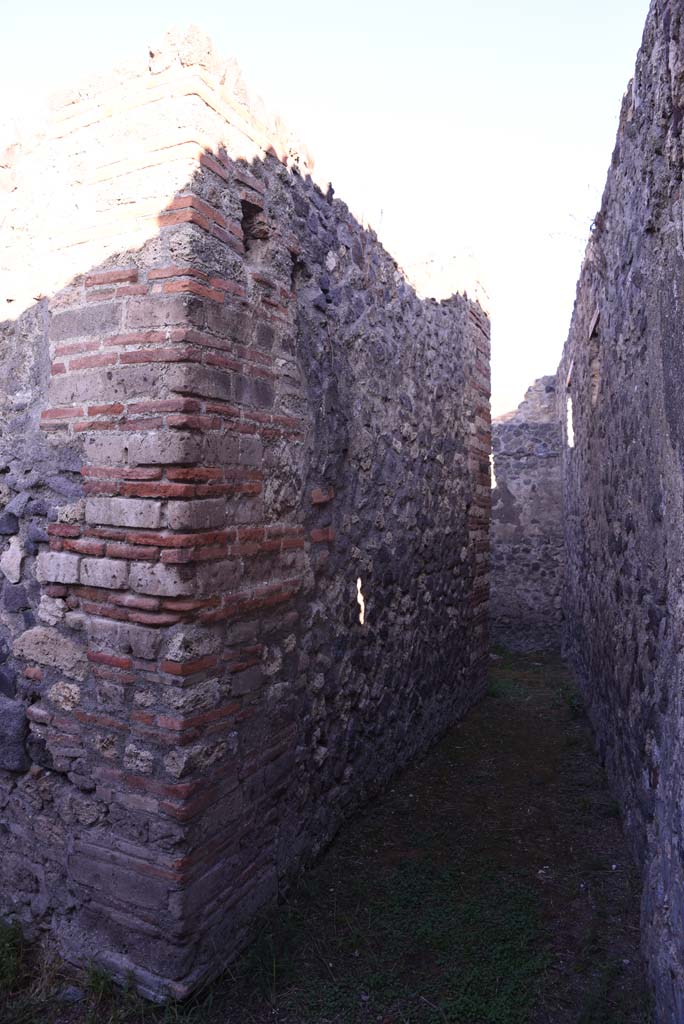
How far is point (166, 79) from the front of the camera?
97.0 inches

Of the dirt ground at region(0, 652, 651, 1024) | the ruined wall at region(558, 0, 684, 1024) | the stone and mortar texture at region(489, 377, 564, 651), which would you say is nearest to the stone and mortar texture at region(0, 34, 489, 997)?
the dirt ground at region(0, 652, 651, 1024)

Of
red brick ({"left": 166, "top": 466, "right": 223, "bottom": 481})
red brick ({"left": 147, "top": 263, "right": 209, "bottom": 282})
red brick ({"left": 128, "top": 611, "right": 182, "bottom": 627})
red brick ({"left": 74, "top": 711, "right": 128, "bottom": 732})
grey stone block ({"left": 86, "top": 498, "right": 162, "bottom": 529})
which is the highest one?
red brick ({"left": 147, "top": 263, "right": 209, "bottom": 282})

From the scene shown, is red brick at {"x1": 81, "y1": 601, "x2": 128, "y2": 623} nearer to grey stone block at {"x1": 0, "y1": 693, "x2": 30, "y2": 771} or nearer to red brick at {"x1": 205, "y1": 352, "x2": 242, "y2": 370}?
grey stone block at {"x1": 0, "y1": 693, "x2": 30, "y2": 771}

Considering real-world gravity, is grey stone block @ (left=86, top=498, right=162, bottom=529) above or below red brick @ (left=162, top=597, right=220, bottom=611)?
above

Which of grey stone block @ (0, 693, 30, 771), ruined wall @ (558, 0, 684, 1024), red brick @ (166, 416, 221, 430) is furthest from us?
grey stone block @ (0, 693, 30, 771)

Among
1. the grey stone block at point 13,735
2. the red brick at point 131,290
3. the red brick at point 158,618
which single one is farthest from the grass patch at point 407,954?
the red brick at point 131,290

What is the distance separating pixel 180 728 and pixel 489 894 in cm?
168

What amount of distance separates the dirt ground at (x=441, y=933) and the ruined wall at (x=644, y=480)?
234 mm

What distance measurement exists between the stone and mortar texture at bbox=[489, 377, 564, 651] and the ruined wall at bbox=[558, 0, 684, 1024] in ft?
10.3

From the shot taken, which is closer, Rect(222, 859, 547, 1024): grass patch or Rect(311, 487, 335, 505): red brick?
Rect(222, 859, 547, 1024): grass patch

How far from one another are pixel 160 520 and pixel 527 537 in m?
7.19

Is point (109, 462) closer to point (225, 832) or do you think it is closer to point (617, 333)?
point (225, 832)

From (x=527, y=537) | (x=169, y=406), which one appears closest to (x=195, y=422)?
(x=169, y=406)

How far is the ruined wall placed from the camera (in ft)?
6.88
